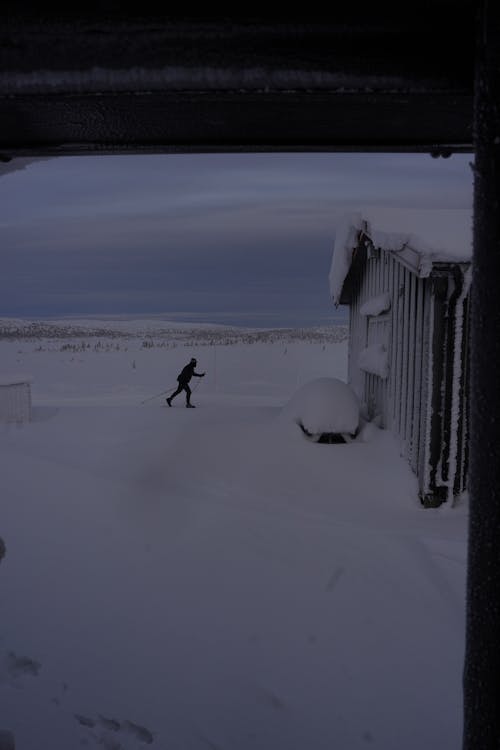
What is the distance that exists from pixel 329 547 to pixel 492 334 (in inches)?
187

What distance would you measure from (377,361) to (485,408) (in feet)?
28.1

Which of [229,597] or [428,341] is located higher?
[428,341]

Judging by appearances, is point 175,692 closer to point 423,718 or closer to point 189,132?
point 423,718

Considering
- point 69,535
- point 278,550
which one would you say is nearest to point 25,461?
point 69,535

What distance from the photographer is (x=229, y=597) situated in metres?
4.53

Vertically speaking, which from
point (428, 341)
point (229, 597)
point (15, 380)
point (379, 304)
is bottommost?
point (229, 597)

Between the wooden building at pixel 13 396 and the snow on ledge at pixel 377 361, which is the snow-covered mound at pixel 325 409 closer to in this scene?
the snow on ledge at pixel 377 361

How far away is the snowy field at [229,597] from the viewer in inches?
121

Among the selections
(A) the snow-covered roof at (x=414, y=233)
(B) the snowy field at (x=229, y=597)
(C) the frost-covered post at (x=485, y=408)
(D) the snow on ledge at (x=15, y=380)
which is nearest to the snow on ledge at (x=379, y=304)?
(A) the snow-covered roof at (x=414, y=233)

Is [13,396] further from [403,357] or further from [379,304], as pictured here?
[403,357]

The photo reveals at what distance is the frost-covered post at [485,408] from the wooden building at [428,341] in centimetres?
547

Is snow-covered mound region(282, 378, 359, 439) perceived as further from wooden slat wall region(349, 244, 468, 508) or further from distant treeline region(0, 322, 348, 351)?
distant treeline region(0, 322, 348, 351)

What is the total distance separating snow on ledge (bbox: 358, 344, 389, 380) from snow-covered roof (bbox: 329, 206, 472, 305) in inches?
82.1

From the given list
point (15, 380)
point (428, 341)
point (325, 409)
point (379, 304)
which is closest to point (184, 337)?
point (15, 380)
